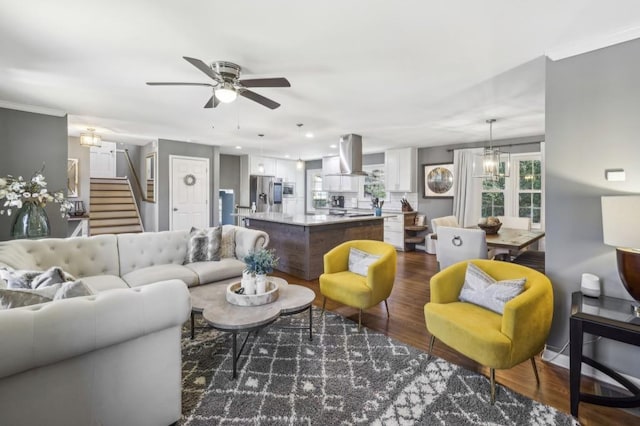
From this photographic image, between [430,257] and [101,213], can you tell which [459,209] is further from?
[101,213]

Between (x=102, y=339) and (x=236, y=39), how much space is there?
2.15m

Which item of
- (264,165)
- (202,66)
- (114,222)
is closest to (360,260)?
(202,66)

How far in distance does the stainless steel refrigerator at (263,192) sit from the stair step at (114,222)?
9.98 feet

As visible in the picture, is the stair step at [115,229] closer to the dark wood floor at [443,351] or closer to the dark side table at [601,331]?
the dark wood floor at [443,351]

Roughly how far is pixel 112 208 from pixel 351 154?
21.3ft

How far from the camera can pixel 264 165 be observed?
8742 millimetres

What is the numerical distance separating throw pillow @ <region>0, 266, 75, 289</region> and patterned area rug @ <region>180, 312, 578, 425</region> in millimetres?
1069

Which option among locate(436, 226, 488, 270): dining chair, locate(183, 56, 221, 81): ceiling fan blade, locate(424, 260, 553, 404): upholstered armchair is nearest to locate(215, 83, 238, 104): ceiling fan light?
locate(183, 56, 221, 81): ceiling fan blade

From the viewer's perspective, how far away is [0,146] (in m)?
3.90

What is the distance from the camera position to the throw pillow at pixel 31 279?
171cm

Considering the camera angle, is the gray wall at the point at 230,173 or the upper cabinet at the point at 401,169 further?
the gray wall at the point at 230,173

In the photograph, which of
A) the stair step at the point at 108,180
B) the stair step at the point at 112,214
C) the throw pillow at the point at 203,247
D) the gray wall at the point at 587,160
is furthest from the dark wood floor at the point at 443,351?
the stair step at the point at 108,180

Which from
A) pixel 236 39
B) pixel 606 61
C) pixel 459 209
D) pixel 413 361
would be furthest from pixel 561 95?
pixel 459 209

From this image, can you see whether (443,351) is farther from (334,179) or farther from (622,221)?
(334,179)
